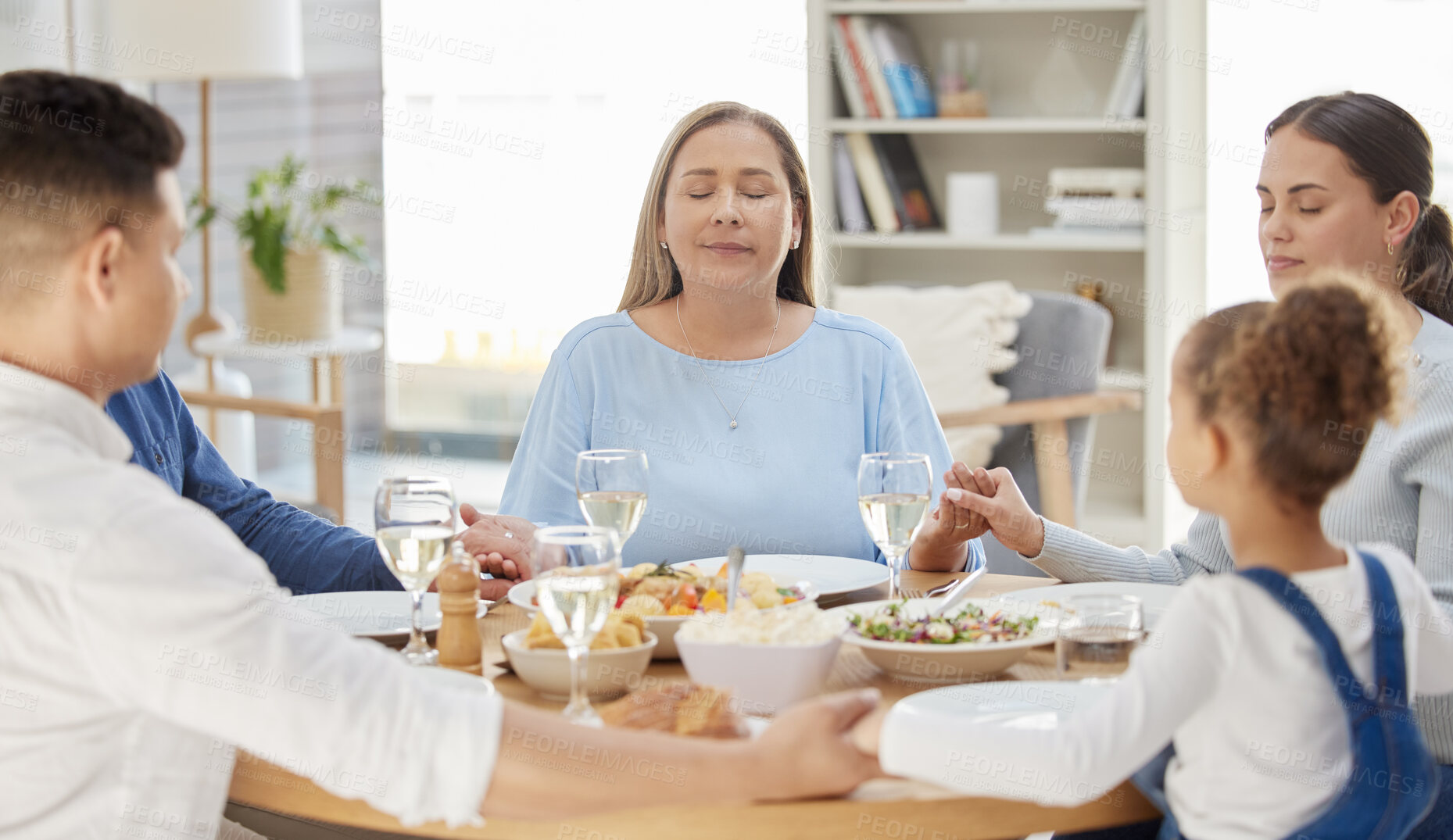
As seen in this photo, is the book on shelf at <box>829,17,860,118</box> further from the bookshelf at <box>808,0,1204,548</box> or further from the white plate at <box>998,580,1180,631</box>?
the white plate at <box>998,580,1180,631</box>

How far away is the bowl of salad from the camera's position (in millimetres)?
1186

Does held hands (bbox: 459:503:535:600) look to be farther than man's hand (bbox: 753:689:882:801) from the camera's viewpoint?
Yes

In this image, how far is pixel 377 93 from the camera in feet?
17.2

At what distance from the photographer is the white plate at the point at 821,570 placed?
150 cm

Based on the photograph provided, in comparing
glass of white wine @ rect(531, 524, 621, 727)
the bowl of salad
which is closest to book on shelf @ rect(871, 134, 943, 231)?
the bowl of salad

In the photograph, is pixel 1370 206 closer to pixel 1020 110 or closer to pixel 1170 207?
pixel 1170 207

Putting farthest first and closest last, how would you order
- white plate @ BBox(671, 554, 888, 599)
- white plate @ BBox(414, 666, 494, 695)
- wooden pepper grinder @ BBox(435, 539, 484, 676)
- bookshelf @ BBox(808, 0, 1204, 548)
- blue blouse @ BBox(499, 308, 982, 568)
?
1. bookshelf @ BBox(808, 0, 1204, 548)
2. blue blouse @ BBox(499, 308, 982, 568)
3. white plate @ BBox(671, 554, 888, 599)
4. wooden pepper grinder @ BBox(435, 539, 484, 676)
5. white plate @ BBox(414, 666, 494, 695)

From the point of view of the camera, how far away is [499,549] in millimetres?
1611

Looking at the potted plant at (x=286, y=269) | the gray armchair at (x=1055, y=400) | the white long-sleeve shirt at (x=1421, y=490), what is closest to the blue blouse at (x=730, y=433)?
the white long-sleeve shirt at (x=1421, y=490)

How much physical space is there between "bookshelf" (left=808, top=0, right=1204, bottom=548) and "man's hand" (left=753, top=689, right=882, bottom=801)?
10.5 feet

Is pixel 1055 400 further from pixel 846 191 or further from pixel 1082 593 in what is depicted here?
pixel 1082 593

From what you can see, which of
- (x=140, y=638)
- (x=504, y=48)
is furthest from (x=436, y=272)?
(x=140, y=638)

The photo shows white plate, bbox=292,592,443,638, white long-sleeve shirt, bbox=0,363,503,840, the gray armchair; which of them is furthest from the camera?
the gray armchair

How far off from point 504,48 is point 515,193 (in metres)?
0.57
